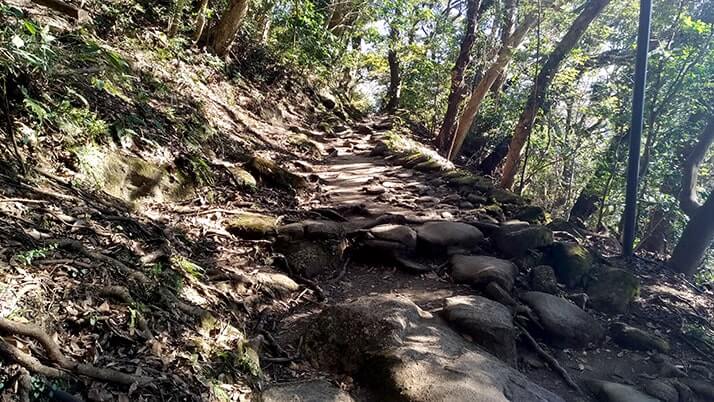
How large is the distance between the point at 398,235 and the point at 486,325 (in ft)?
5.79

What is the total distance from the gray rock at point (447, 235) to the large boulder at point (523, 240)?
314 mm

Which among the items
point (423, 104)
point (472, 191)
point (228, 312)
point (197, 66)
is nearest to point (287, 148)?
point (197, 66)

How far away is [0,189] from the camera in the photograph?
271 centimetres

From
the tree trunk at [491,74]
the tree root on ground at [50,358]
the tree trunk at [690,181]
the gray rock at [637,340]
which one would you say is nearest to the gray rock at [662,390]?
the gray rock at [637,340]

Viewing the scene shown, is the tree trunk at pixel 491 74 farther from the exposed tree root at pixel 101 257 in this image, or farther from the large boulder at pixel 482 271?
the exposed tree root at pixel 101 257

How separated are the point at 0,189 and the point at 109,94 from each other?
2.32 meters

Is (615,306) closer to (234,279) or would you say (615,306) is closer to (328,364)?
(328,364)

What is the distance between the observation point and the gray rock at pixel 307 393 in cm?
263

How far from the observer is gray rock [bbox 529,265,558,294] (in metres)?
5.07

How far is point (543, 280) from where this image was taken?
5.12 metres

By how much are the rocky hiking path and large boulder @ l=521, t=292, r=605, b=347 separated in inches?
0.5

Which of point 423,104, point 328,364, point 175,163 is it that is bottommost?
point 328,364

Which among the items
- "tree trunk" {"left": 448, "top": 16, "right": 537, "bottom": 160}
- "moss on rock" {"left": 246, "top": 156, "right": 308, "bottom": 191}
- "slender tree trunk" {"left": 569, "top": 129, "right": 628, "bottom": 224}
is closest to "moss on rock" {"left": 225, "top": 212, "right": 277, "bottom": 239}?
"moss on rock" {"left": 246, "top": 156, "right": 308, "bottom": 191}

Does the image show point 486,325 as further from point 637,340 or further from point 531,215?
point 531,215
